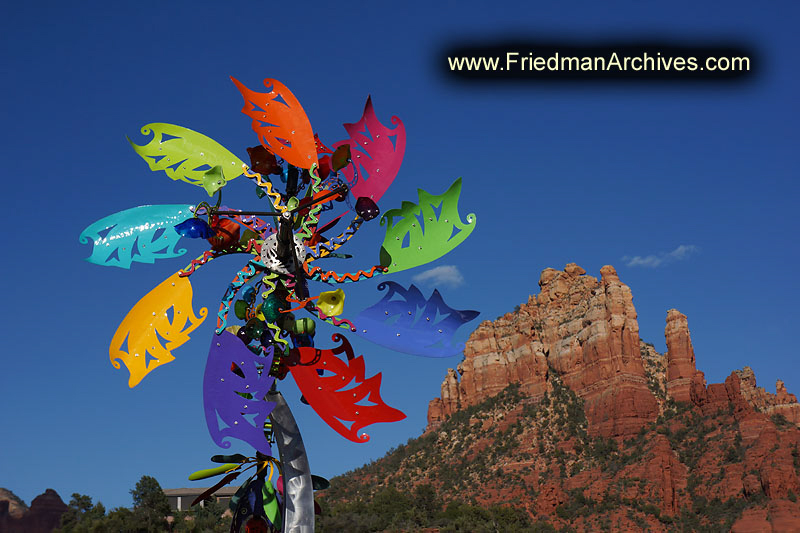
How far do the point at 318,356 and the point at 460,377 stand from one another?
9724cm

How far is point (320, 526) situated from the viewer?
50375 millimetres

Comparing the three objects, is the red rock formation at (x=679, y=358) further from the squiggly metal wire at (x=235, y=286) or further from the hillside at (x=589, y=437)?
the squiggly metal wire at (x=235, y=286)

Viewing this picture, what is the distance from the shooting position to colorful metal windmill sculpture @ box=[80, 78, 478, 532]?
12570 millimetres

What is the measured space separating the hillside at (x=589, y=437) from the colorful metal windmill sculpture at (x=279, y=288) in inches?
1726

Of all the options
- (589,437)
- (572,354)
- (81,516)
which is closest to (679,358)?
(572,354)

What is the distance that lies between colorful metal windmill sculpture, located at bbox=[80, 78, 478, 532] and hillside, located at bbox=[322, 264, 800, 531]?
144ft

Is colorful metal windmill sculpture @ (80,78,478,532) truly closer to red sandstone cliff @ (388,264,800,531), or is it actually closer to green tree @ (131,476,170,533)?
green tree @ (131,476,170,533)

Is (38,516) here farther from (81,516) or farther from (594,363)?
(594,363)

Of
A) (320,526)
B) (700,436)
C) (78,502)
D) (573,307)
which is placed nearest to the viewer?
(320,526)

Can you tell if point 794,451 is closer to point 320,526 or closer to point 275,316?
point 320,526

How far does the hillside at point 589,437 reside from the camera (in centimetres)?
7319

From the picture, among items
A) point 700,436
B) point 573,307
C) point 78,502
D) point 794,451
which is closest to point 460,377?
point 573,307

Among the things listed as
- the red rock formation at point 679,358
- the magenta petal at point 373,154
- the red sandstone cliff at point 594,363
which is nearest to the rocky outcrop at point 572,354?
the red sandstone cliff at point 594,363

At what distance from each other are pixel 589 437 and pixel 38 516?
4801 centimetres
